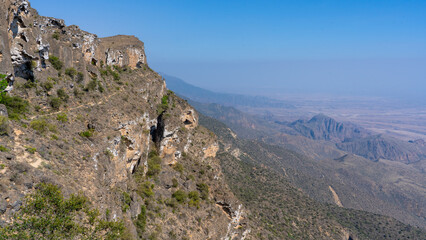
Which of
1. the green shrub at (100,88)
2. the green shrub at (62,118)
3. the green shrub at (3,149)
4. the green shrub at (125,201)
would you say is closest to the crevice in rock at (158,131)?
the green shrub at (100,88)

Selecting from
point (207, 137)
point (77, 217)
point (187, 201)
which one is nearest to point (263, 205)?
point (207, 137)

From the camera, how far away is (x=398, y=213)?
5448 inches

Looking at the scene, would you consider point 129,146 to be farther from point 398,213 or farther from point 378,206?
point 398,213

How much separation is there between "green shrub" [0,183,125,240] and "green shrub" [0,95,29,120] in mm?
7875

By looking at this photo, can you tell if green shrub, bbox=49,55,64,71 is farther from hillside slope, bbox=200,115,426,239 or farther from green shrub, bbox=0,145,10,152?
hillside slope, bbox=200,115,426,239

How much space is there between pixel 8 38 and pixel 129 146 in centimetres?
1386

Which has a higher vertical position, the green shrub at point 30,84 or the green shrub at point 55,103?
the green shrub at point 30,84

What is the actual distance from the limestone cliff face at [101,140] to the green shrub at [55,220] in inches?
22.7

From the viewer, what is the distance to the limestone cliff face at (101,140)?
17047mm

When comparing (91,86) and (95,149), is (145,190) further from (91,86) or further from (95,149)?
(91,86)

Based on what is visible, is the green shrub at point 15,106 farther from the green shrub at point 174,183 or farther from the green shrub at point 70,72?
the green shrub at point 174,183

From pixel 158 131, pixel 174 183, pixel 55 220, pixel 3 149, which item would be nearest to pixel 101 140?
pixel 3 149

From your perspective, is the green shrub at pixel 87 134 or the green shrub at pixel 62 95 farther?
the green shrub at pixel 62 95

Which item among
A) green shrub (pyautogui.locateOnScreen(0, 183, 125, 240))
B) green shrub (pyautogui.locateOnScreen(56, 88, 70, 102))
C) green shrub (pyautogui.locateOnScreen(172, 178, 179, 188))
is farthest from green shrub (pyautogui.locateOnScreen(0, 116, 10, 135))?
green shrub (pyautogui.locateOnScreen(172, 178, 179, 188))
